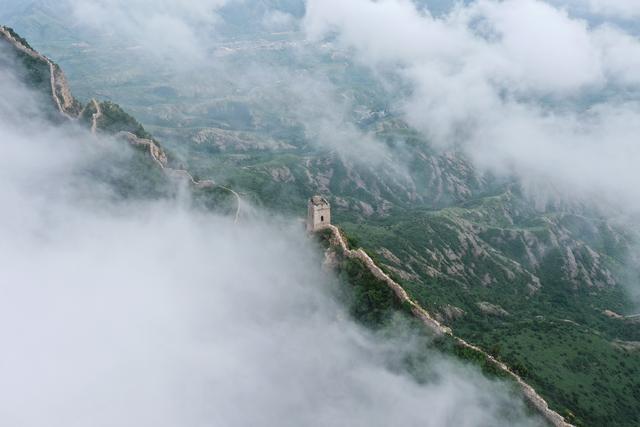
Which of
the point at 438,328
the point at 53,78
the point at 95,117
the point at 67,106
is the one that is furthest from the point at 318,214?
the point at 53,78

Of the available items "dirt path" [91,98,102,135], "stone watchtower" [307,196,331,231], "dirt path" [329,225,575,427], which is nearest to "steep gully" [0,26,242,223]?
"dirt path" [91,98,102,135]

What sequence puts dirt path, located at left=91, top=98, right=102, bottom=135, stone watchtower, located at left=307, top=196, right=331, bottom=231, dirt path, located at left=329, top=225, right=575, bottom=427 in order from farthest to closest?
1. dirt path, located at left=91, top=98, right=102, bottom=135
2. stone watchtower, located at left=307, top=196, right=331, bottom=231
3. dirt path, located at left=329, top=225, right=575, bottom=427

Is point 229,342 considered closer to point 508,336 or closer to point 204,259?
point 204,259

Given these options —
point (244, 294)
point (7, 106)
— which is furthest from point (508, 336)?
point (7, 106)

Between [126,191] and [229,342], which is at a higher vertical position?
[229,342]

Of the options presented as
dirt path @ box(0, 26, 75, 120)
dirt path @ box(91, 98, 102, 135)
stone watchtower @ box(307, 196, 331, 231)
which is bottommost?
dirt path @ box(91, 98, 102, 135)

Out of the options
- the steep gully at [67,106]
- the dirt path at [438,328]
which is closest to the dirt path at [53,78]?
the steep gully at [67,106]

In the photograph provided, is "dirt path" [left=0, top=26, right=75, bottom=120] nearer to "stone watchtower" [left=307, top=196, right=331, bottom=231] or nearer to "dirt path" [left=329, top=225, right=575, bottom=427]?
"stone watchtower" [left=307, top=196, right=331, bottom=231]

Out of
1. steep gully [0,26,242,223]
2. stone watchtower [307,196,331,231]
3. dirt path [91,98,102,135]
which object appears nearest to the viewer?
stone watchtower [307,196,331,231]
